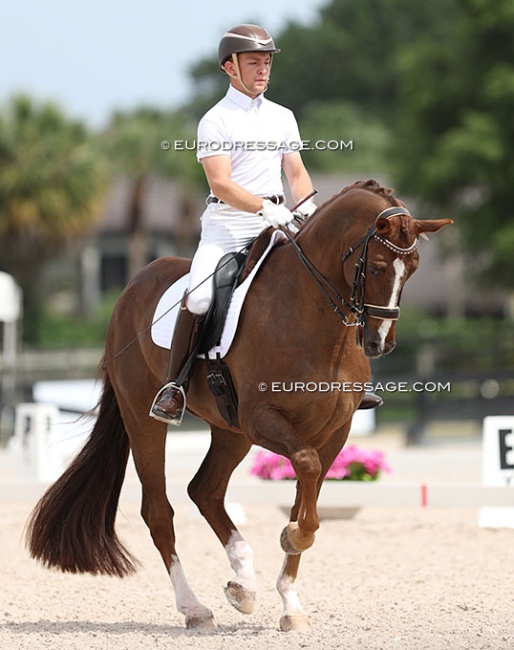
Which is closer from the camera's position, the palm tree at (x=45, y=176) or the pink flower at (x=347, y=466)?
the pink flower at (x=347, y=466)

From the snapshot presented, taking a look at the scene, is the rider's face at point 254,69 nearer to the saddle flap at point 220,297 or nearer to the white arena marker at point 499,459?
the saddle flap at point 220,297

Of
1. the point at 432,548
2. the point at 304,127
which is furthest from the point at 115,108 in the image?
the point at 432,548

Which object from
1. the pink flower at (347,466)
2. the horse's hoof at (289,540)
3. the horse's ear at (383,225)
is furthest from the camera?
the pink flower at (347,466)

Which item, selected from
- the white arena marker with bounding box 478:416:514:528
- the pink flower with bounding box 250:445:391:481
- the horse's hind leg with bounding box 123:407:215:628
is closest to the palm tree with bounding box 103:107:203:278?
the pink flower with bounding box 250:445:391:481

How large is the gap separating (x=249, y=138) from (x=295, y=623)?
230cm

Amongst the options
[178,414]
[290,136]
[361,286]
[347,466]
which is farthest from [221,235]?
[347,466]

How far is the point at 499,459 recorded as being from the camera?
9258 millimetres

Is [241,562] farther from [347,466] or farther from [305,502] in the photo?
[347,466]

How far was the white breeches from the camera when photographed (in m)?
6.07

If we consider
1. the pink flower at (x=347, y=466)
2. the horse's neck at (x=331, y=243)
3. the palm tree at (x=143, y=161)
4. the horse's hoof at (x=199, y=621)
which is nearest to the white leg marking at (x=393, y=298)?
the horse's neck at (x=331, y=243)

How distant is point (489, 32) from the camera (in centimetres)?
2642

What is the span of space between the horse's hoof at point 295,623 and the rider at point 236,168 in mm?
1110

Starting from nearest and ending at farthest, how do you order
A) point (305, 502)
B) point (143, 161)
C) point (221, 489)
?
point (305, 502)
point (221, 489)
point (143, 161)

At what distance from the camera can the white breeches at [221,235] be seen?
6.07 m
